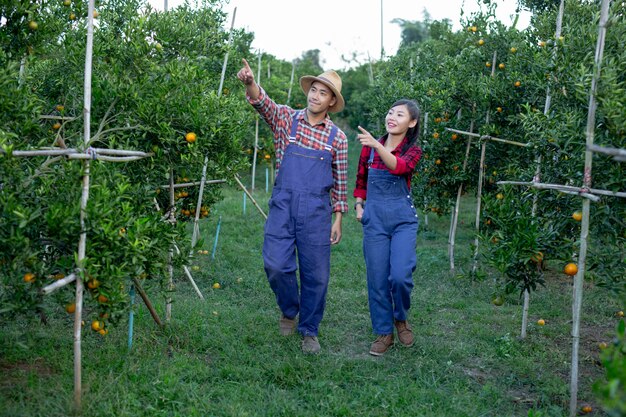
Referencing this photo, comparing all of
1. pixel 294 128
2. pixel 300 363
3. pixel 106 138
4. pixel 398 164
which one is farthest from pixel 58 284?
pixel 398 164

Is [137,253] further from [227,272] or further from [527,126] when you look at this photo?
[227,272]

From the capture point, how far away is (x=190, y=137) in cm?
418

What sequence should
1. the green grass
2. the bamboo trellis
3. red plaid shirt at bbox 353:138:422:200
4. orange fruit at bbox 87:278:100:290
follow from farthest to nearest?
1. red plaid shirt at bbox 353:138:422:200
2. the green grass
3. the bamboo trellis
4. orange fruit at bbox 87:278:100:290

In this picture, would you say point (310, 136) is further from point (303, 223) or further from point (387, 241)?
point (387, 241)

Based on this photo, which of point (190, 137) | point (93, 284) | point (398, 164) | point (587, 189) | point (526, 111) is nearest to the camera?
point (93, 284)

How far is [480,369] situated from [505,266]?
91 cm

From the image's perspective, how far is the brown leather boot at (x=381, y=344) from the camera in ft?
15.0

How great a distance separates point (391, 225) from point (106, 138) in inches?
77.3

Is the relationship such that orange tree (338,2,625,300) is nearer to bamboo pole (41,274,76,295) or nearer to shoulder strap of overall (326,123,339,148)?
shoulder strap of overall (326,123,339,148)

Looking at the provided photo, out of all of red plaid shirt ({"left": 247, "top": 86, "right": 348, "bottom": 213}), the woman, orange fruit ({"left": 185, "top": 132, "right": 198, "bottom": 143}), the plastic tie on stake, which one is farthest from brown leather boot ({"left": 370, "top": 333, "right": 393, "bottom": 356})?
the plastic tie on stake

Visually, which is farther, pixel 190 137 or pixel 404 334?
pixel 404 334

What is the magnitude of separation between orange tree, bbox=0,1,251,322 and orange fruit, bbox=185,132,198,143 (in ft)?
0.12

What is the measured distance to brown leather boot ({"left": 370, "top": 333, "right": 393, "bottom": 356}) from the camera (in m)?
4.57

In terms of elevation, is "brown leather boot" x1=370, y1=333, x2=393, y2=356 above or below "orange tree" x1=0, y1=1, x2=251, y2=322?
below
